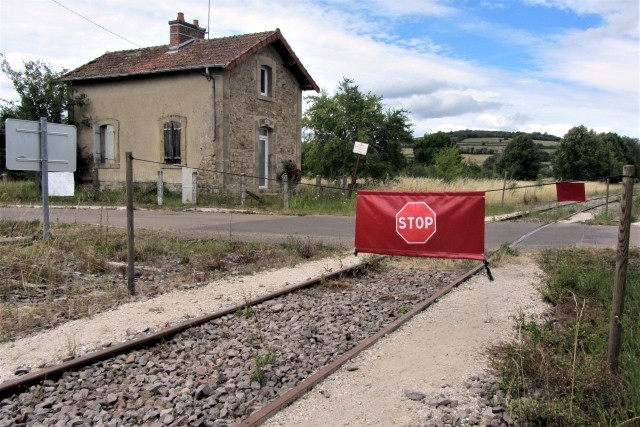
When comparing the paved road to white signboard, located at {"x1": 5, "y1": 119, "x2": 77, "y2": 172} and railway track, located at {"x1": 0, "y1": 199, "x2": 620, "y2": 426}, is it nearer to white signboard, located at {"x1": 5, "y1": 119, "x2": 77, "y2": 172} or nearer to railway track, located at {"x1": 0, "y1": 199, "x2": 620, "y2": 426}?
white signboard, located at {"x1": 5, "y1": 119, "x2": 77, "y2": 172}

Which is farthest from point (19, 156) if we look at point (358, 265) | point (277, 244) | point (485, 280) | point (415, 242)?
point (485, 280)

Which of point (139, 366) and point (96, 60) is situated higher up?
point (96, 60)

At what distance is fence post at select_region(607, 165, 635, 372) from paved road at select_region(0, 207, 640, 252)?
6796 mm

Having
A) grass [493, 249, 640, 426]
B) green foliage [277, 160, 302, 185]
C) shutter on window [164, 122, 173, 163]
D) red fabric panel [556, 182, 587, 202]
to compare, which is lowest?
grass [493, 249, 640, 426]

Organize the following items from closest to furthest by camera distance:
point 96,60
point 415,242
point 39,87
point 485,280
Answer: point 415,242 < point 485,280 < point 39,87 < point 96,60

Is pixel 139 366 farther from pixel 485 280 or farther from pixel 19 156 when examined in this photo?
pixel 19 156

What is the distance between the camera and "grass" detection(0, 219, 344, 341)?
595 centimetres

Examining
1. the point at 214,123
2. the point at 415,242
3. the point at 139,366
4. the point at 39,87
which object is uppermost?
the point at 39,87

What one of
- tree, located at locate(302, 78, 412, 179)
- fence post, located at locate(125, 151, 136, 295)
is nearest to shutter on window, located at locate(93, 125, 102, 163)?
tree, located at locate(302, 78, 412, 179)

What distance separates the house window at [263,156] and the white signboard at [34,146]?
1465cm

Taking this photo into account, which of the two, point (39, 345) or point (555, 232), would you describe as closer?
point (39, 345)

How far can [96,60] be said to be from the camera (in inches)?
1019

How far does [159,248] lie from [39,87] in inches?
687

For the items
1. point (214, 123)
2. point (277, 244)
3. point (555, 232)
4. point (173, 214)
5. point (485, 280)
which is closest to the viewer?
point (485, 280)
